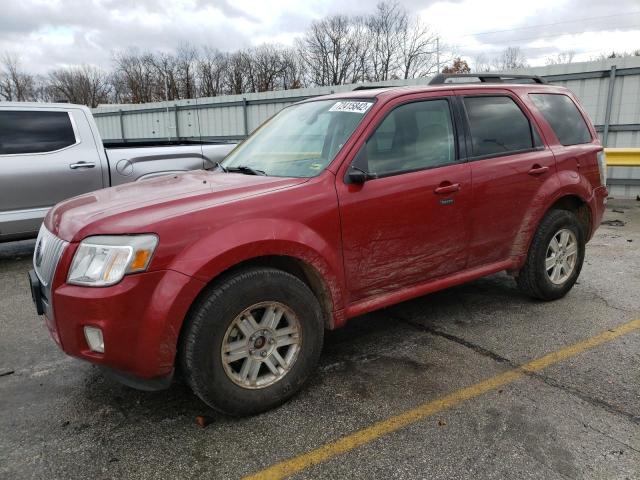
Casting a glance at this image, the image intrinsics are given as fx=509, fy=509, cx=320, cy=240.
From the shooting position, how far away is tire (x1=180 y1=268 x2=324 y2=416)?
8.44ft

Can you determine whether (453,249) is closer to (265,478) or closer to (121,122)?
(265,478)

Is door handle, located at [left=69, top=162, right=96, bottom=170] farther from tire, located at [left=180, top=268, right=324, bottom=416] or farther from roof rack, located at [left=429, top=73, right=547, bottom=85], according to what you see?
tire, located at [left=180, top=268, right=324, bottom=416]

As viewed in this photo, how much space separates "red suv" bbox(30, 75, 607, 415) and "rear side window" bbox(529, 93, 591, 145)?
0.01 metres

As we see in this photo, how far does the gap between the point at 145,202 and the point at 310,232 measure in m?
0.92

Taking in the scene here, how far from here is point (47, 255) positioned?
9.10 ft

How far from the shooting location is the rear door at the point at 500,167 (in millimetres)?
3746

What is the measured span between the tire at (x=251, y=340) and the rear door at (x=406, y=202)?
463 millimetres

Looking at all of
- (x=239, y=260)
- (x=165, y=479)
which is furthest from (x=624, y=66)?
(x=165, y=479)

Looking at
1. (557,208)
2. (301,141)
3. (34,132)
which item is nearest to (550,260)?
(557,208)

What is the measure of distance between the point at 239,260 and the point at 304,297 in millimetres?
456

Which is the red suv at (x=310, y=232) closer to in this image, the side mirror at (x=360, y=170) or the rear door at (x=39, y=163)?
the side mirror at (x=360, y=170)

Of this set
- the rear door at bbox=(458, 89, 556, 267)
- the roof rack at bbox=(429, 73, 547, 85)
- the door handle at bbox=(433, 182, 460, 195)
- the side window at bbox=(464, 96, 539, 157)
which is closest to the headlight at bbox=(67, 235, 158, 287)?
the door handle at bbox=(433, 182, 460, 195)

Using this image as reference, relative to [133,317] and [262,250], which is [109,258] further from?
[262,250]

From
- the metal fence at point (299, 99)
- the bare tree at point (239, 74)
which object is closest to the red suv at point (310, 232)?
the metal fence at point (299, 99)
